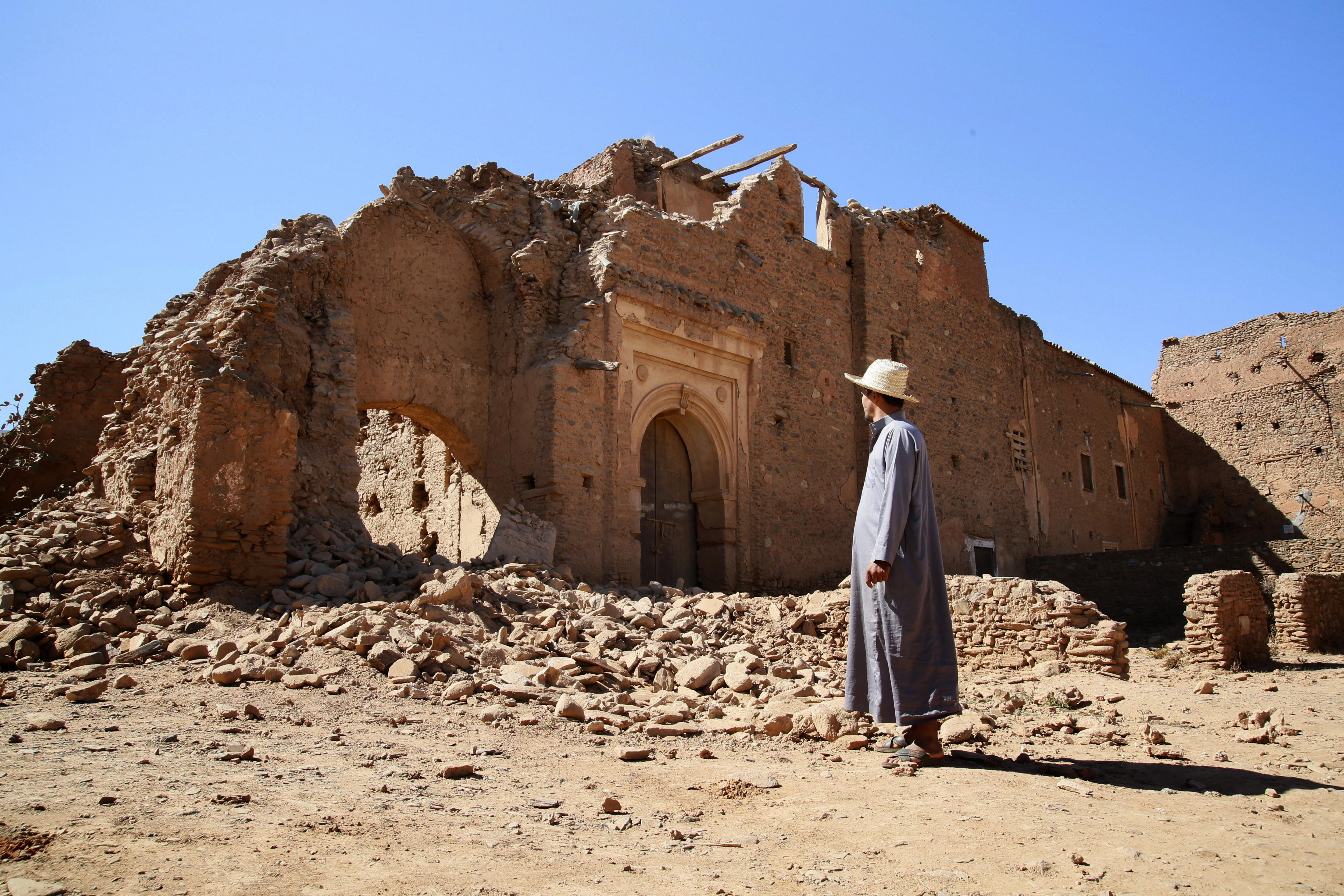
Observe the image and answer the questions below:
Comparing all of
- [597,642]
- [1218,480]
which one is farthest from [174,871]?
[1218,480]

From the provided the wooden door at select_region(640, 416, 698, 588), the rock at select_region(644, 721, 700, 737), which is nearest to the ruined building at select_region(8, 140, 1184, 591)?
the wooden door at select_region(640, 416, 698, 588)

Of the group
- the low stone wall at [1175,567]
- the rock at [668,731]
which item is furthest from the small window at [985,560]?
the rock at [668,731]

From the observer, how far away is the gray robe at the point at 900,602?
4.16 m

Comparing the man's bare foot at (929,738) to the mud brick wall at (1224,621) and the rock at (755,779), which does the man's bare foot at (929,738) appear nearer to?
the rock at (755,779)

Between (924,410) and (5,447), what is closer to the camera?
(5,447)

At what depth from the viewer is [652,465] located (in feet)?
40.8

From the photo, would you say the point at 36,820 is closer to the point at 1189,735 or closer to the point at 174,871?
the point at 174,871

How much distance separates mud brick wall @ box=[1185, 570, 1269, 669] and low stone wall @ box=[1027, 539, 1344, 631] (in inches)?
214

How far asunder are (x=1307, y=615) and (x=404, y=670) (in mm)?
10820

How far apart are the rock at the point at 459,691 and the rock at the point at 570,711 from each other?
2.13 feet

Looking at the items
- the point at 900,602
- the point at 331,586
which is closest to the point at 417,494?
the point at 331,586

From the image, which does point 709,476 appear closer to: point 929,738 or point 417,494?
point 417,494

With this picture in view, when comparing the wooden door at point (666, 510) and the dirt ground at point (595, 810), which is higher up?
the wooden door at point (666, 510)

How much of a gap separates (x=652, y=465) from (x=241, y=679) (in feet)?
23.7
